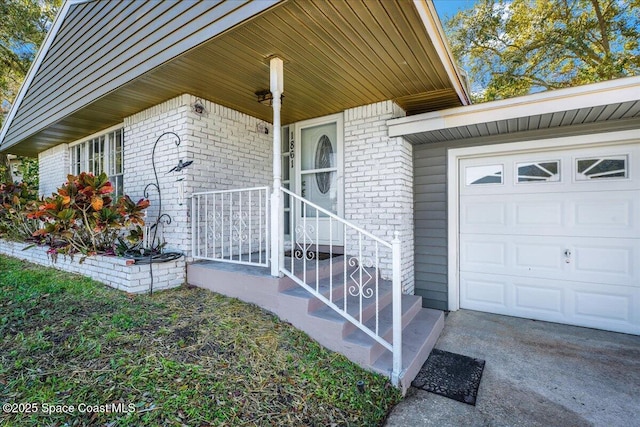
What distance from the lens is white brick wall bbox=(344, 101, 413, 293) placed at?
392 centimetres

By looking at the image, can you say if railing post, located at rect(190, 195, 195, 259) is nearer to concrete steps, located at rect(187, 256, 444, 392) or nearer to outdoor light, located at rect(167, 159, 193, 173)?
concrete steps, located at rect(187, 256, 444, 392)

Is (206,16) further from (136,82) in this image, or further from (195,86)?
(136,82)

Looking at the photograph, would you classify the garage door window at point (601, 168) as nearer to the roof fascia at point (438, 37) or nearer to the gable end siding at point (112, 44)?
the roof fascia at point (438, 37)

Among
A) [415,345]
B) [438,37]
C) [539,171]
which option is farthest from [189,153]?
[539,171]

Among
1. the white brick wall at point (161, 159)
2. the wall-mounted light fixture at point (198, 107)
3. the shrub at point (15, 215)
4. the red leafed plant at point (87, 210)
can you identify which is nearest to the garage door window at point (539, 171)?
the wall-mounted light fixture at point (198, 107)

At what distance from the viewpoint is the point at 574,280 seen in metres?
3.64

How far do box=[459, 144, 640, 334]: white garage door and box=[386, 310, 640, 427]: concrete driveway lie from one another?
0.32 meters

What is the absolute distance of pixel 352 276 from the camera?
142 inches

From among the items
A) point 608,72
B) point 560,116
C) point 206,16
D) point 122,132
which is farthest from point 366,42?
point 608,72

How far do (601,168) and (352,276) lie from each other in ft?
10.4

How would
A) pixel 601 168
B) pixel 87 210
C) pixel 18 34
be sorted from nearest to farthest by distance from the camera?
pixel 601 168, pixel 87 210, pixel 18 34

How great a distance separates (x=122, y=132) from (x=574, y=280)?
6889 mm

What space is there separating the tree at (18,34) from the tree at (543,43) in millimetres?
11828

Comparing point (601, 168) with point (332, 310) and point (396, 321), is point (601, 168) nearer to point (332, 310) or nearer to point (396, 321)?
point (396, 321)
